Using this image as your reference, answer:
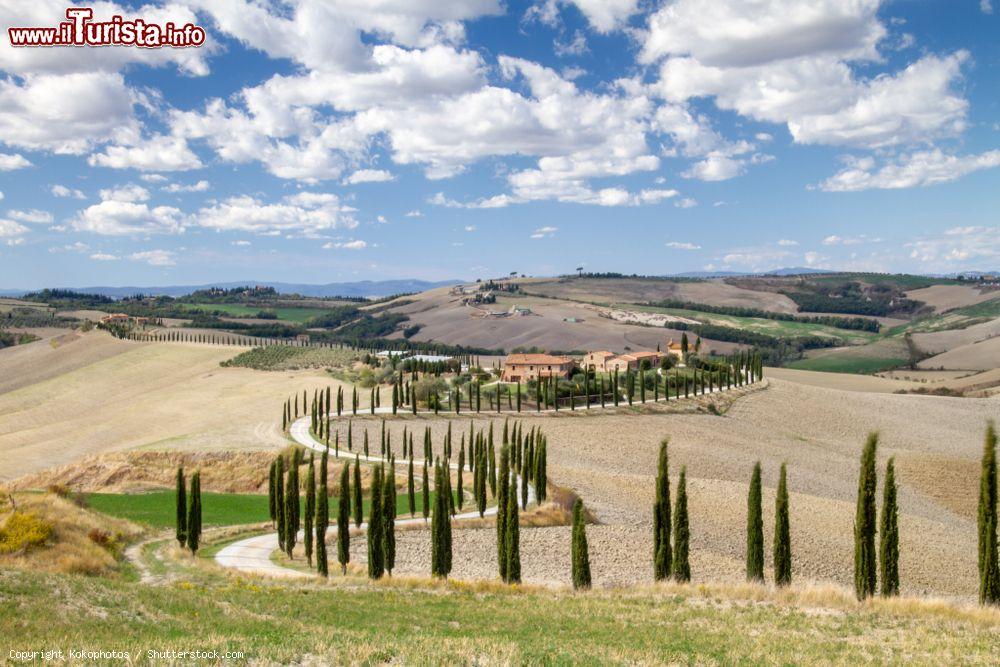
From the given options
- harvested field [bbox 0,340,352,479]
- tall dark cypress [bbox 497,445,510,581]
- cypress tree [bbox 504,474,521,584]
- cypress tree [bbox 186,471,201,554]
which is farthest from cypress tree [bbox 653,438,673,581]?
harvested field [bbox 0,340,352,479]

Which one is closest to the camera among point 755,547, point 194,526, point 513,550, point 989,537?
point 989,537

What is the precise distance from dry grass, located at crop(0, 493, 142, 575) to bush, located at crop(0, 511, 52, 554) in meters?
0.10

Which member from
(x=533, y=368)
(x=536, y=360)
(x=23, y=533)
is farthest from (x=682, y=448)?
(x=23, y=533)

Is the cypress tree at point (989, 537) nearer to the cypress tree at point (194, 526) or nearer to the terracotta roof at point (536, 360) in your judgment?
the cypress tree at point (194, 526)

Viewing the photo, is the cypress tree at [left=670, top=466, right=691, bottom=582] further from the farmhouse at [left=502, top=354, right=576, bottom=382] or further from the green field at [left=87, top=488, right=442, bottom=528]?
the farmhouse at [left=502, top=354, right=576, bottom=382]

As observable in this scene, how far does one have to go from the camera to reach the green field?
135 ft

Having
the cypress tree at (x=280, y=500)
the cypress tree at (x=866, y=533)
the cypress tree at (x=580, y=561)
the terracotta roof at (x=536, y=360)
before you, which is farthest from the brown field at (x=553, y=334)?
the cypress tree at (x=580, y=561)

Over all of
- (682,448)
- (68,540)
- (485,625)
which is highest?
(485,625)

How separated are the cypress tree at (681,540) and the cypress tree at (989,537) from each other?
9635 millimetres

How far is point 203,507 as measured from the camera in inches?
1785

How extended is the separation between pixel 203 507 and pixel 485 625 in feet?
102

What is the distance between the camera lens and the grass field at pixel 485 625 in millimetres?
15375

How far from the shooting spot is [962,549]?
39.6 metres

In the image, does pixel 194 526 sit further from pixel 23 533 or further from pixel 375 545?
pixel 375 545
